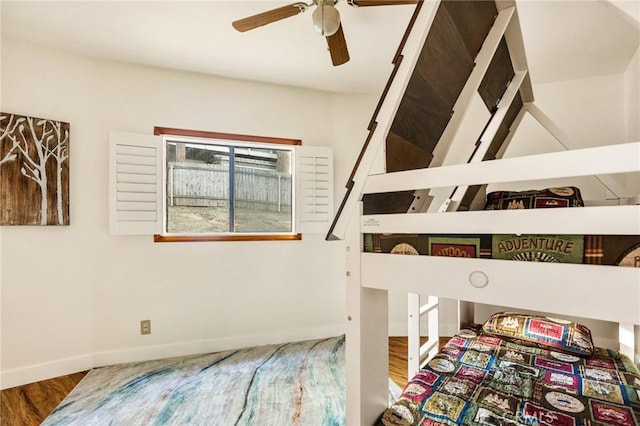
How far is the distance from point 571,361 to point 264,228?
249 cm

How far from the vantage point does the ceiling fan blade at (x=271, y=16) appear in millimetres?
1688

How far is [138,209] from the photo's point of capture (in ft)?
8.79

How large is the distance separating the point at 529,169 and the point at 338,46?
151 centimetres

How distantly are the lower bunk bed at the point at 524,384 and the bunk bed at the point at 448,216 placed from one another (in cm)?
2

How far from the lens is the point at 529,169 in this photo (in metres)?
0.79

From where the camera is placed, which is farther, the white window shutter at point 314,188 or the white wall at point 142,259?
the white window shutter at point 314,188

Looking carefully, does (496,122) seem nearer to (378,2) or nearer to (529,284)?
(378,2)

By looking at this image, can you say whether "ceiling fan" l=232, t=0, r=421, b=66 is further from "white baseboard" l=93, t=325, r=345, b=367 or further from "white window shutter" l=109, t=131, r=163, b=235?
"white baseboard" l=93, t=325, r=345, b=367

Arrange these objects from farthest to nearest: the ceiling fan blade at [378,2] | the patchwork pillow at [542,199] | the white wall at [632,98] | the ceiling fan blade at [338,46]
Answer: the white wall at [632,98], the ceiling fan blade at [338,46], the ceiling fan blade at [378,2], the patchwork pillow at [542,199]

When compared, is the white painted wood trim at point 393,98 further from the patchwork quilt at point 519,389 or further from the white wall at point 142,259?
the white wall at point 142,259

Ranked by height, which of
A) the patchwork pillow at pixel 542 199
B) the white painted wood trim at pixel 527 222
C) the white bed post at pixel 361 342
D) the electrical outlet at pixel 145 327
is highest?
the patchwork pillow at pixel 542 199

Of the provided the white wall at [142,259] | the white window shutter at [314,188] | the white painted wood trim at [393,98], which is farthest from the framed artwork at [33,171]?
the white painted wood trim at [393,98]

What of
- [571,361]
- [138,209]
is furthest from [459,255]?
[138,209]

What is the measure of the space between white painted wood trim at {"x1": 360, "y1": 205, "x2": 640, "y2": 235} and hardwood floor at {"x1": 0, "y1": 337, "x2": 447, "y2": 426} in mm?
1820
